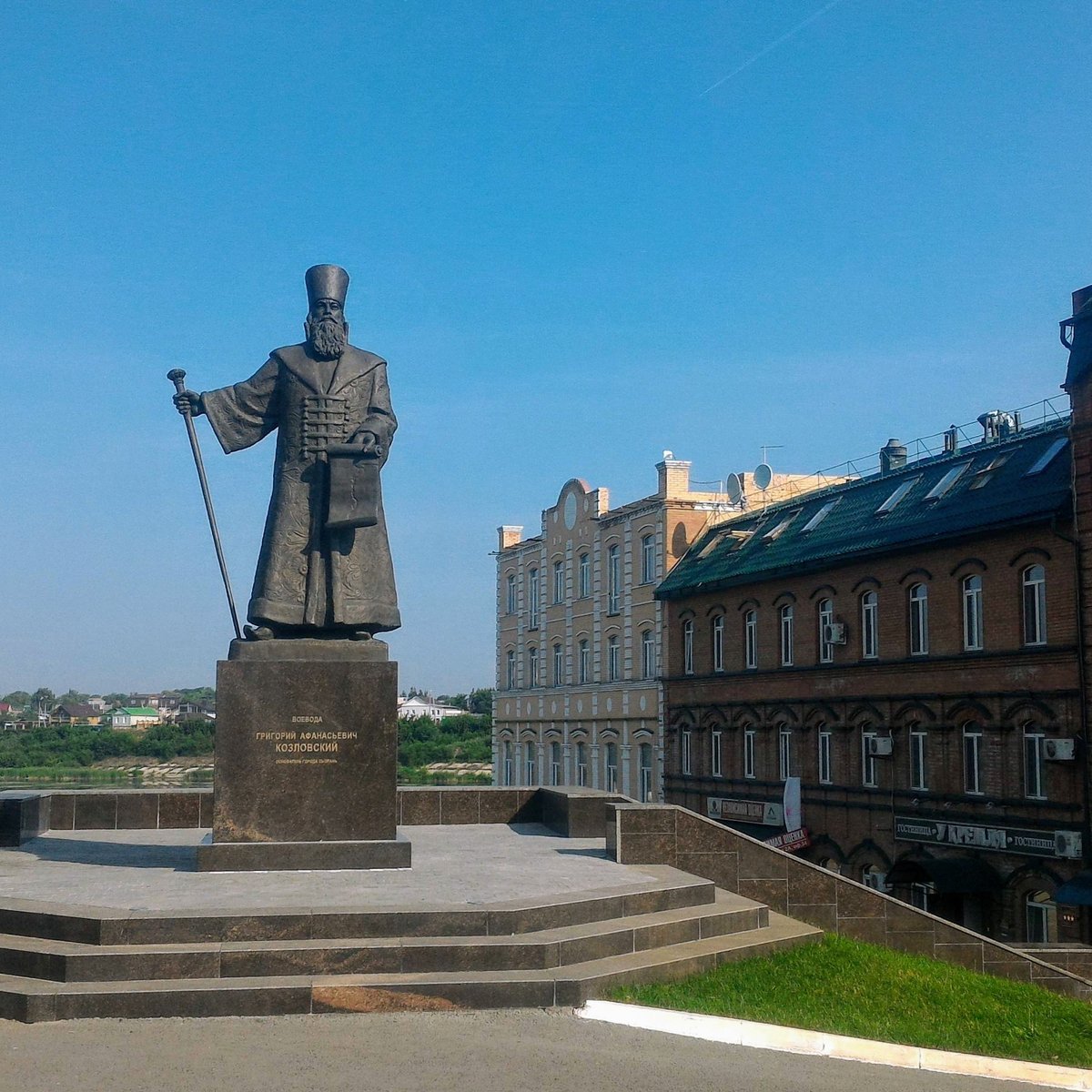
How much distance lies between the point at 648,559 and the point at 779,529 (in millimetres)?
6857

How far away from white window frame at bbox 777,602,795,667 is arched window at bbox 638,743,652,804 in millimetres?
8216

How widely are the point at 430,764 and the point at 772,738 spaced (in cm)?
3978

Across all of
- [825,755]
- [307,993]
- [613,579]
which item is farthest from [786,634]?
[307,993]

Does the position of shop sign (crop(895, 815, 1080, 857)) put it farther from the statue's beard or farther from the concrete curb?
the statue's beard

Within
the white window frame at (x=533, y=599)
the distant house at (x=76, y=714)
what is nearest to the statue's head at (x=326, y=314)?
the white window frame at (x=533, y=599)

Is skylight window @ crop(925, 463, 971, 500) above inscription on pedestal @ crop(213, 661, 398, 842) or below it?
above

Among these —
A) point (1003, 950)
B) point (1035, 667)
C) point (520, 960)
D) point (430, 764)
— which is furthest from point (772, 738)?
point (430, 764)

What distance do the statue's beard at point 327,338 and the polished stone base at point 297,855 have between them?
169 inches

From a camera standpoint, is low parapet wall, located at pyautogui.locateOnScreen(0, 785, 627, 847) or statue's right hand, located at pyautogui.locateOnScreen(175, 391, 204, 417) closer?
statue's right hand, located at pyautogui.locateOnScreen(175, 391, 204, 417)

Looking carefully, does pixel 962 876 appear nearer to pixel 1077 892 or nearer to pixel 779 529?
pixel 1077 892

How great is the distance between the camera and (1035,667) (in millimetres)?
23969

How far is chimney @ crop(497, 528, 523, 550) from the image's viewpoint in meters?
51.8

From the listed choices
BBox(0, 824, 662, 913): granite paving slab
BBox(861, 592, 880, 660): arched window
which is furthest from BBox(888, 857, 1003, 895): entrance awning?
BBox(0, 824, 662, 913): granite paving slab

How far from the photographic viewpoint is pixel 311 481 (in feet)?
38.3
